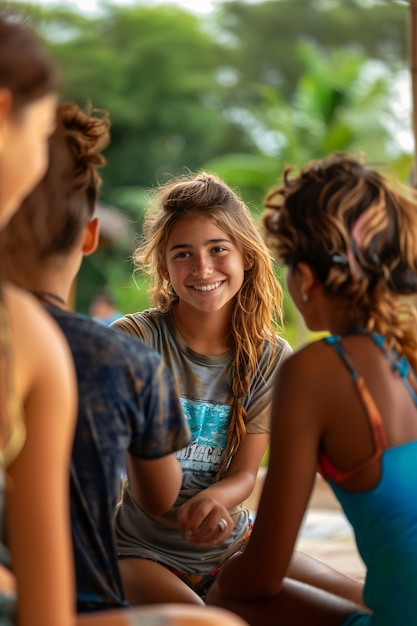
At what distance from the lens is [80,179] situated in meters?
1.84

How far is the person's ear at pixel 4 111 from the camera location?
1302 millimetres

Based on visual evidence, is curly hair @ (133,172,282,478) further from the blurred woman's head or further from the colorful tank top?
the blurred woman's head

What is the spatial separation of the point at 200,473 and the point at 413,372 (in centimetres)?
81

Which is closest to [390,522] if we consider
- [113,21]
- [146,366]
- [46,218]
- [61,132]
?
[146,366]

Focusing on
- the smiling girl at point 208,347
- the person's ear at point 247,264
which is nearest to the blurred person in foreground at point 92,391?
the smiling girl at point 208,347

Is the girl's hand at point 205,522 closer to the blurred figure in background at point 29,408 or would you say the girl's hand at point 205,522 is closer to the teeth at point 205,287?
the teeth at point 205,287

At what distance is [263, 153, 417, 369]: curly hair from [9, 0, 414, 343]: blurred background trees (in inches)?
759

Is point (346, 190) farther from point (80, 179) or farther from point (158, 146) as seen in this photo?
point (158, 146)

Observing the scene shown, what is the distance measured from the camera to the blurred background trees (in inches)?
948

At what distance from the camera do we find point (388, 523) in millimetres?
1729

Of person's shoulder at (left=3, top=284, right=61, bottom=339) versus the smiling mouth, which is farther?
the smiling mouth

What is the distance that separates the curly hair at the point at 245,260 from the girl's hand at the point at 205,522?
37 centimetres

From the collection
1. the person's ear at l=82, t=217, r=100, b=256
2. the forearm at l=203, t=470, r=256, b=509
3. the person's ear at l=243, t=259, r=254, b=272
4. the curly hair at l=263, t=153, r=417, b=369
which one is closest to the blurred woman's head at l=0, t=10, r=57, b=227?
the person's ear at l=82, t=217, r=100, b=256

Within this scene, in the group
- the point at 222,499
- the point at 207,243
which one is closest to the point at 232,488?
the point at 222,499
